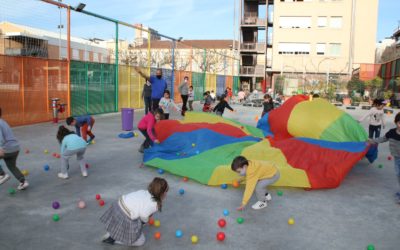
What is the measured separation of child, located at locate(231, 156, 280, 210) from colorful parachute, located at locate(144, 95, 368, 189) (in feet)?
3.08

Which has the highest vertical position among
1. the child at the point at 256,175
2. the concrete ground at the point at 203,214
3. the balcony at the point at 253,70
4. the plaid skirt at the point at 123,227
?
the balcony at the point at 253,70

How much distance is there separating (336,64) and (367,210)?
41363 mm

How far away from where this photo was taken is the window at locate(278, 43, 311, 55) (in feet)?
146

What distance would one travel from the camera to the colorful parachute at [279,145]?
6.45 meters

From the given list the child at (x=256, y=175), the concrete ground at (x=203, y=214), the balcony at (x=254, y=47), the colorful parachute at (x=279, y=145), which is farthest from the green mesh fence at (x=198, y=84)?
the child at (x=256, y=175)

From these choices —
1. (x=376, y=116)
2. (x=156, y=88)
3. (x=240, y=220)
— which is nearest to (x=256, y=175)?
(x=240, y=220)

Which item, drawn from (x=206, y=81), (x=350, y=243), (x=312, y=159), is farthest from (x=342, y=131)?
(x=206, y=81)

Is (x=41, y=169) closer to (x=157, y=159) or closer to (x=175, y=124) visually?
(x=157, y=159)

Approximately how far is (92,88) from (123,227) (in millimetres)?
11950

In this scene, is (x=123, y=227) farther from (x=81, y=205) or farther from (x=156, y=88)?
(x=156, y=88)

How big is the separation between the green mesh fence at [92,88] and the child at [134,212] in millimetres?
10910

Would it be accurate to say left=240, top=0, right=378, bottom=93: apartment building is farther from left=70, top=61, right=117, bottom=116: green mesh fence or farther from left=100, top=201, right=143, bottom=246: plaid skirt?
left=100, top=201, right=143, bottom=246: plaid skirt

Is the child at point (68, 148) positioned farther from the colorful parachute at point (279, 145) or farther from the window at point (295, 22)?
the window at point (295, 22)

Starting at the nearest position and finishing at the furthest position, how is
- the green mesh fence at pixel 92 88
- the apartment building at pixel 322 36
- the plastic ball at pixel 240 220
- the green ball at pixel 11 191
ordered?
the plastic ball at pixel 240 220 < the green ball at pixel 11 191 < the green mesh fence at pixel 92 88 < the apartment building at pixel 322 36
